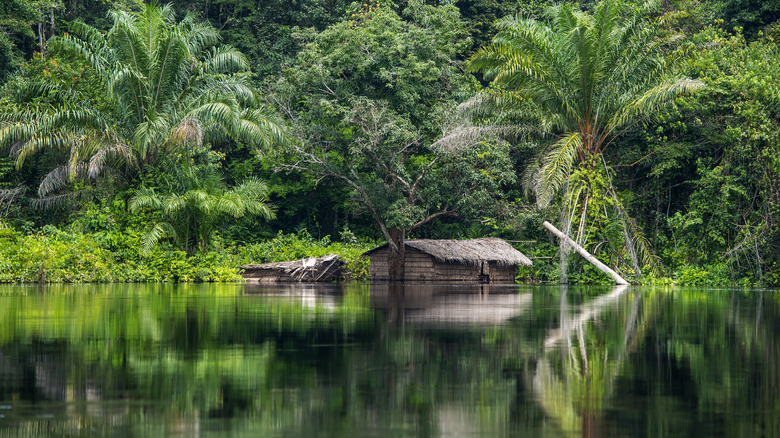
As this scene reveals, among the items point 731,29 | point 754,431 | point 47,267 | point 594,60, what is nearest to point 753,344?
point 754,431

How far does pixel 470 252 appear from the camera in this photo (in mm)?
26750

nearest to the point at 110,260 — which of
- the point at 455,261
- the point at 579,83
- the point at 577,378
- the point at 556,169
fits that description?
→ the point at 455,261

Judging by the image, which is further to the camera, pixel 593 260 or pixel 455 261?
pixel 455 261

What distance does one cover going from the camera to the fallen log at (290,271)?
26.0m

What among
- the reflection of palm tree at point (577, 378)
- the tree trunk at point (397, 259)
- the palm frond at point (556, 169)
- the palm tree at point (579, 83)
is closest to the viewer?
the reflection of palm tree at point (577, 378)

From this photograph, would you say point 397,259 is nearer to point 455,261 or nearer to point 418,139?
point 455,261

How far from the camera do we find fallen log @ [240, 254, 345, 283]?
26.0 metres

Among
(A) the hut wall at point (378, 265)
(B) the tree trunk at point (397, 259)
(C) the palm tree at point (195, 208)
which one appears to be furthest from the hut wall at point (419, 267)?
(C) the palm tree at point (195, 208)

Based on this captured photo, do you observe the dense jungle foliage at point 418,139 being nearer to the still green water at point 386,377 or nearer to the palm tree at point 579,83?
the palm tree at point 579,83

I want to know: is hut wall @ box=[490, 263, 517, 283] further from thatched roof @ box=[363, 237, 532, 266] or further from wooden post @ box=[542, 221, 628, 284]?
wooden post @ box=[542, 221, 628, 284]

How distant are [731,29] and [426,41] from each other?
11.9m

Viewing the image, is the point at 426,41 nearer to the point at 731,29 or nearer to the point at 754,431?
the point at 731,29

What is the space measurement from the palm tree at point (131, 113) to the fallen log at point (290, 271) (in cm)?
416

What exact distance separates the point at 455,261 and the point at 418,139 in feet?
14.2
